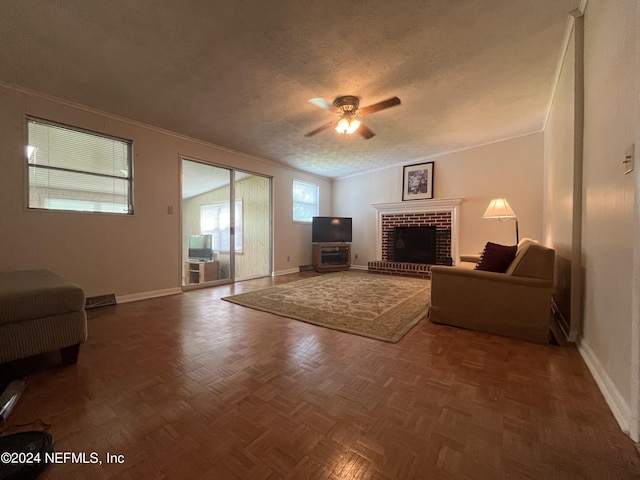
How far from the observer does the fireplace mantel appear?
519cm

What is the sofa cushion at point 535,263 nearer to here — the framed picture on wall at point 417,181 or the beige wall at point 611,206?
the beige wall at point 611,206

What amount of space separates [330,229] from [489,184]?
3.40m

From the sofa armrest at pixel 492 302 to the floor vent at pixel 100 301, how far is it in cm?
385

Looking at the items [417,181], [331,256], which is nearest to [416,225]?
[417,181]

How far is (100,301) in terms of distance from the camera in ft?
10.3

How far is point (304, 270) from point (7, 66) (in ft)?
16.9

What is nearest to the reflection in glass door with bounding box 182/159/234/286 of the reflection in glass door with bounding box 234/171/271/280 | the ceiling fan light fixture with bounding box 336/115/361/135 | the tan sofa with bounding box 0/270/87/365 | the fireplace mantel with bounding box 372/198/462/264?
the reflection in glass door with bounding box 234/171/271/280

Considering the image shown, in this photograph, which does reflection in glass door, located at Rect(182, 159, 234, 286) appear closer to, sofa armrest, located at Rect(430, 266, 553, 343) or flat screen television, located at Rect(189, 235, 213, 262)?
flat screen television, located at Rect(189, 235, 213, 262)

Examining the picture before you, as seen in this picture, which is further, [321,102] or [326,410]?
[321,102]

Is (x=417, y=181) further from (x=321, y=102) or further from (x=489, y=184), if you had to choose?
(x=321, y=102)

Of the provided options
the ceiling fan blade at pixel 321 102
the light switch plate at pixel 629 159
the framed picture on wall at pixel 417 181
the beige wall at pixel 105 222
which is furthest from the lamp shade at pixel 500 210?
the beige wall at pixel 105 222

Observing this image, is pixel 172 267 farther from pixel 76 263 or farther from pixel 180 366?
pixel 180 366

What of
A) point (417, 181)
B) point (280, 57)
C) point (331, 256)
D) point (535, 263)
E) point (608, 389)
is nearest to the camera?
point (608, 389)

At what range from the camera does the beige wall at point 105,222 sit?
2641mm
